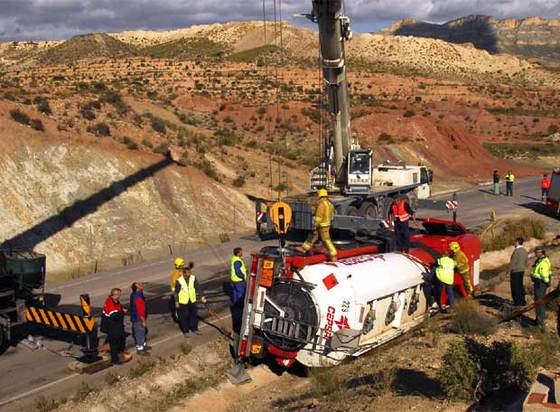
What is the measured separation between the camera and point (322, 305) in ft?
37.0

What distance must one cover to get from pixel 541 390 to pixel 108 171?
22.4 m

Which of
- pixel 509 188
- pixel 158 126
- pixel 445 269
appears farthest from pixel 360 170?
pixel 158 126

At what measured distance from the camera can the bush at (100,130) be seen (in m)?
33.0

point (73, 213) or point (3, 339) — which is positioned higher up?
point (73, 213)

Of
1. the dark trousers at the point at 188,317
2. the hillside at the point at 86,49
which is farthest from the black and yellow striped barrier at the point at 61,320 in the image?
the hillside at the point at 86,49

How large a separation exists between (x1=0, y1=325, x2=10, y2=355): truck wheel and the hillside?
96722 mm

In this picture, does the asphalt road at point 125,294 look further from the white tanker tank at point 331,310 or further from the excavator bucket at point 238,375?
the white tanker tank at point 331,310

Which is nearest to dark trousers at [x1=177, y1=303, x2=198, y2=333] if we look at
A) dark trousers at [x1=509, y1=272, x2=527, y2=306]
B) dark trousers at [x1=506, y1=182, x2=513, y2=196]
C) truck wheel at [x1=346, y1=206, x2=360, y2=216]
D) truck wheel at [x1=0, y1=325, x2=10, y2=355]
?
truck wheel at [x1=0, y1=325, x2=10, y2=355]

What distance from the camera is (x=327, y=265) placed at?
11945mm

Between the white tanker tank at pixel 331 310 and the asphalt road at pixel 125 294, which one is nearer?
the white tanker tank at pixel 331 310

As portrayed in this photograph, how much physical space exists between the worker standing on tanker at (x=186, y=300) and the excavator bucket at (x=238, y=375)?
213 centimetres

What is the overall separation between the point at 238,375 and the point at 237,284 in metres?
2.78

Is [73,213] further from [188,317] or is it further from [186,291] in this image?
[186,291]

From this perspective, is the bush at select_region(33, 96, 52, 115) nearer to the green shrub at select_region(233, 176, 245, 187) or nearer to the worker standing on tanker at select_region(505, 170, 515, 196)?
the green shrub at select_region(233, 176, 245, 187)
